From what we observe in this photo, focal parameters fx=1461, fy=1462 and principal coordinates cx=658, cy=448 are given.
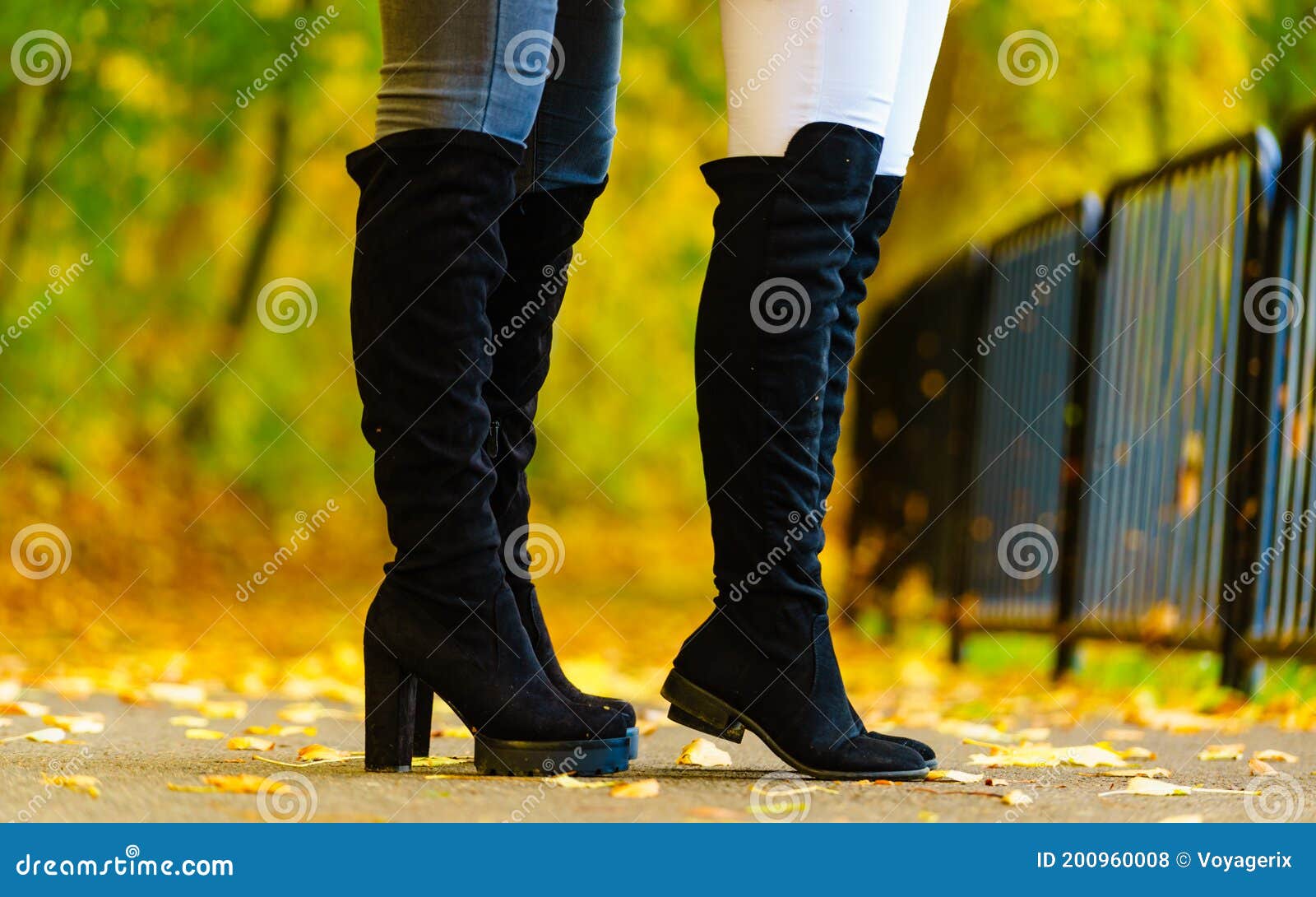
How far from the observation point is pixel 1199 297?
12.5 ft

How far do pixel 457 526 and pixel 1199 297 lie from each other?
2762mm

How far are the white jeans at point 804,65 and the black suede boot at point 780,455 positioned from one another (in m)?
0.03

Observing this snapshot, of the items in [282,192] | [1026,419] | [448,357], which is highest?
[282,192]

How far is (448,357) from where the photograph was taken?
5.29 feet

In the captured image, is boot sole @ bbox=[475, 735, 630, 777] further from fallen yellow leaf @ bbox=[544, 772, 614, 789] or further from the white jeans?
the white jeans

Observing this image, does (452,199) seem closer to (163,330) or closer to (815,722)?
(815,722)

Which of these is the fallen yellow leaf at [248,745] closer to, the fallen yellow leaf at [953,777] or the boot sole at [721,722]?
the boot sole at [721,722]

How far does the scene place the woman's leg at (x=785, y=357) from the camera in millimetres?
1757

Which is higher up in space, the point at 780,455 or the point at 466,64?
the point at 466,64

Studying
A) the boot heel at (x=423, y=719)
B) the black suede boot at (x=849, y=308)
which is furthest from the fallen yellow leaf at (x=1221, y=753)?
the boot heel at (x=423, y=719)

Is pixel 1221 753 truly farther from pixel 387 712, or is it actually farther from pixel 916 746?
pixel 387 712

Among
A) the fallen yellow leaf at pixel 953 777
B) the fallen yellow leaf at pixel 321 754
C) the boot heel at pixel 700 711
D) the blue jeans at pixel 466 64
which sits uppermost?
the blue jeans at pixel 466 64

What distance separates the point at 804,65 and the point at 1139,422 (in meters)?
2.58

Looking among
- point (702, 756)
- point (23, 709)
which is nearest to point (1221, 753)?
point (702, 756)
